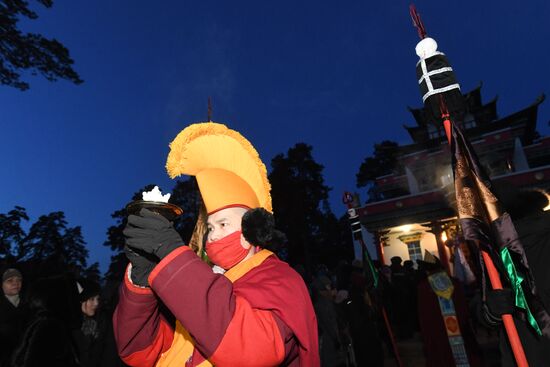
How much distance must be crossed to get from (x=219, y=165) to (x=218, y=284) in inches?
31.5

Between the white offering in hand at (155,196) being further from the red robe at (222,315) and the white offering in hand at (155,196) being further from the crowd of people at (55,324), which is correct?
the crowd of people at (55,324)

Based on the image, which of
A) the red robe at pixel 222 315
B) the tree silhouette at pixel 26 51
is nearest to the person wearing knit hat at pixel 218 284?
the red robe at pixel 222 315

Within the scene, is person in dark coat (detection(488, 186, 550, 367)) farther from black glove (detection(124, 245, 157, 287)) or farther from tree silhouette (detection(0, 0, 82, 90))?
tree silhouette (detection(0, 0, 82, 90))

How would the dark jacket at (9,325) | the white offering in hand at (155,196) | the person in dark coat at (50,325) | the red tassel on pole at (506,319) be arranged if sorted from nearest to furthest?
1. the white offering in hand at (155,196)
2. the red tassel on pole at (506,319)
3. the person in dark coat at (50,325)
4. the dark jacket at (9,325)

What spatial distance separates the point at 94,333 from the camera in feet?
14.5

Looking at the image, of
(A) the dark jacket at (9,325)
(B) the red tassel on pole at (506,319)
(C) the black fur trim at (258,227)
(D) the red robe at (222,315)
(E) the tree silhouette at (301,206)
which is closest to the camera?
(D) the red robe at (222,315)

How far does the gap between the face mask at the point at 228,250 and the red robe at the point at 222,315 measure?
0.04 meters

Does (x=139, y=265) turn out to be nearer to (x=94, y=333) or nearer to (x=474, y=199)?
(x=474, y=199)

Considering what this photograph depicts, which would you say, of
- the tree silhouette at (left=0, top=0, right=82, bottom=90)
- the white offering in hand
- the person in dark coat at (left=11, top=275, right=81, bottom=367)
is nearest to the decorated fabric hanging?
the white offering in hand

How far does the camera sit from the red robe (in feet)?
3.54

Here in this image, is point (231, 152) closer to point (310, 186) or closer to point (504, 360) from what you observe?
point (504, 360)

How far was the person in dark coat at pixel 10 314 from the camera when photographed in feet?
13.5

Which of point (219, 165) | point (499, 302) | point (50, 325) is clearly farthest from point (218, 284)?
point (50, 325)

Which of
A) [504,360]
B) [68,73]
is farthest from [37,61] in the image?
[504,360]
